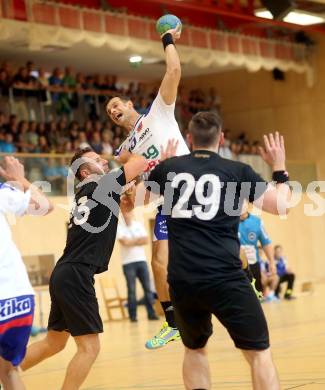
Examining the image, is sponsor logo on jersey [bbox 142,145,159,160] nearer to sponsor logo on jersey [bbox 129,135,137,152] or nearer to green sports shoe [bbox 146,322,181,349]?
sponsor logo on jersey [bbox 129,135,137,152]

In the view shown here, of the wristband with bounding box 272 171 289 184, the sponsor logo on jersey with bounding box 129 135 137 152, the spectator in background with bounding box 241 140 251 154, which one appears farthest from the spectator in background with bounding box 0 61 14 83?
the wristband with bounding box 272 171 289 184

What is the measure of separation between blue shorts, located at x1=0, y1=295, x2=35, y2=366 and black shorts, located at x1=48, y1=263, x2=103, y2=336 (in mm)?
1336

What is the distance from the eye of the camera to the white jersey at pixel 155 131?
8.59 metres

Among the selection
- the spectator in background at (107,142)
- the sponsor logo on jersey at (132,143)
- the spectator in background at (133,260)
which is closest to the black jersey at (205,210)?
the sponsor logo on jersey at (132,143)

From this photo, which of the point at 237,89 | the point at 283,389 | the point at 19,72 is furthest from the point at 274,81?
the point at 283,389

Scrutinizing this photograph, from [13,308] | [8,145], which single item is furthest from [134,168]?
[8,145]

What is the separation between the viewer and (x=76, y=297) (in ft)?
25.0

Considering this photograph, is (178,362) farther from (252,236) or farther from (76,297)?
(252,236)

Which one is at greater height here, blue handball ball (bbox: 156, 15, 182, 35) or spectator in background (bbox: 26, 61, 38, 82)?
spectator in background (bbox: 26, 61, 38, 82)

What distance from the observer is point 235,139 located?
32.1 meters

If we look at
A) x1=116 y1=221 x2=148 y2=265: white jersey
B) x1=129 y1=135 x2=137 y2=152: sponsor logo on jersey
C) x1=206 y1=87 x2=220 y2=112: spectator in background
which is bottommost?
x1=116 y1=221 x2=148 y2=265: white jersey

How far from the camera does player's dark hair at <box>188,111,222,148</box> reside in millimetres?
6082

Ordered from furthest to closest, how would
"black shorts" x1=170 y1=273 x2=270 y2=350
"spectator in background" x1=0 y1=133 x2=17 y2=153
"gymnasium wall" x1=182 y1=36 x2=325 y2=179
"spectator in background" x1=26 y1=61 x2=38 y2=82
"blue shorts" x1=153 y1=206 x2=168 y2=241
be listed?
1. "gymnasium wall" x1=182 y1=36 x2=325 y2=179
2. "spectator in background" x1=26 y1=61 x2=38 y2=82
3. "spectator in background" x1=0 y1=133 x2=17 y2=153
4. "blue shorts" x1=153 y1=206 x2=168 y2=241
5. "black shorts" x1=170 y1=273 x2=270 y2=350

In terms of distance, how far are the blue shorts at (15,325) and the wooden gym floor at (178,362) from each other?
2836 mm
